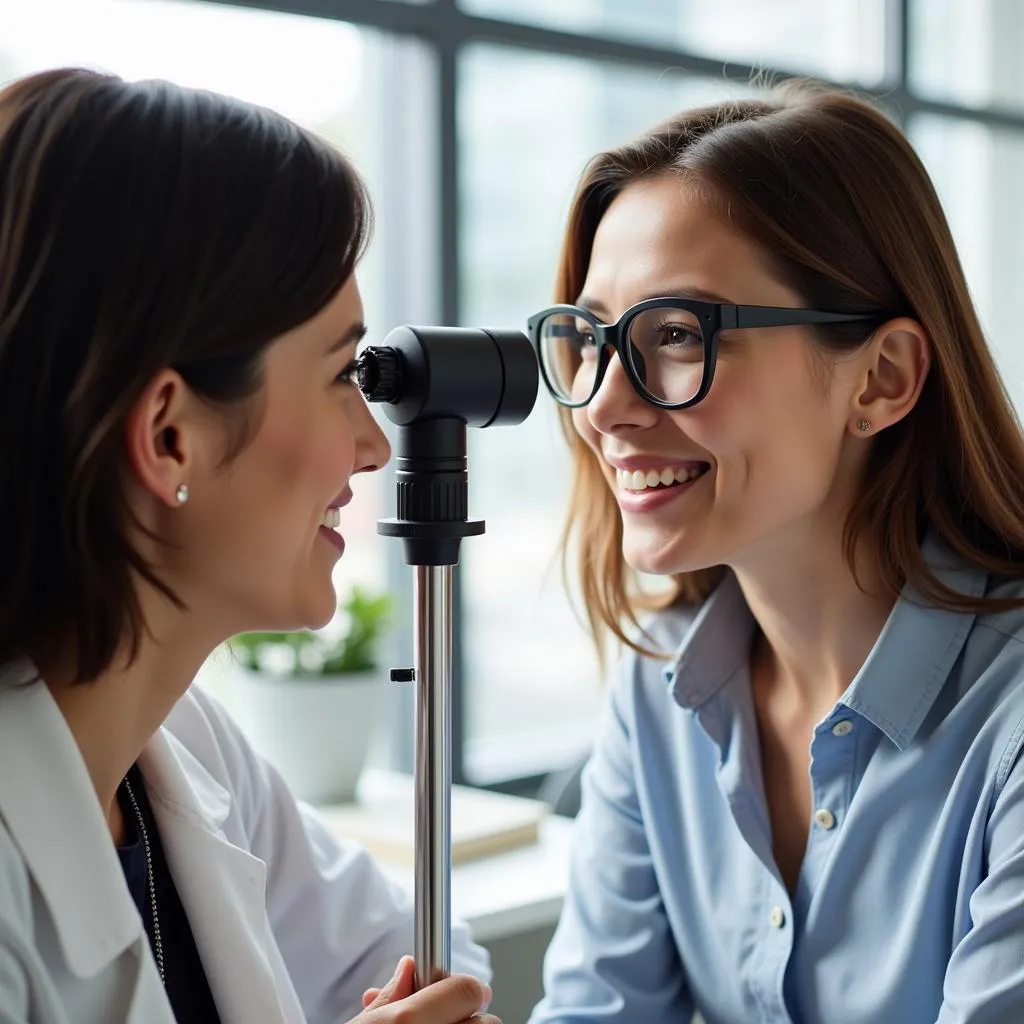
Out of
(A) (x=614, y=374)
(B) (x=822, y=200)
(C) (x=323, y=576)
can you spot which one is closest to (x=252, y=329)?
(C) (x=323, y=576)

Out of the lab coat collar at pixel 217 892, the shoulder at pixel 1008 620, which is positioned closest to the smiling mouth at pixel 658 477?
the shoulder at pixel 1008 620

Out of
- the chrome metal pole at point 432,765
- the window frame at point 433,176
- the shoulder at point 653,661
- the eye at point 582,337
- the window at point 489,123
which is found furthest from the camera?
the window frame at point 433,176

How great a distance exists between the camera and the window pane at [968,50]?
12.5 feet

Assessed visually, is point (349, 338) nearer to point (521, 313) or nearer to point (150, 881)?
point (150, 881)

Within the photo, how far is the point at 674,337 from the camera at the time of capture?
1494 millimetres

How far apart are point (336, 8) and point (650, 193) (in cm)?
110

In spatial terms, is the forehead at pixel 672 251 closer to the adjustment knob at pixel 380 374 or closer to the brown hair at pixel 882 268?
the brown hair at pixel 882 268

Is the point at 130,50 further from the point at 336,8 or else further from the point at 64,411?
the point at 64,411

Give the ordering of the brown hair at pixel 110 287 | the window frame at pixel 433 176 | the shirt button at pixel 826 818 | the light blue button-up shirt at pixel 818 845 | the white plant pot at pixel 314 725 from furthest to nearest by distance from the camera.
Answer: the window frame at pixel 433 176 → the white plant pot at pixel 314 725 → the shirt button at pixel 826 818 → the light blue button-up shirt at pixel 818 845 → the brown hair at pixel 110 287

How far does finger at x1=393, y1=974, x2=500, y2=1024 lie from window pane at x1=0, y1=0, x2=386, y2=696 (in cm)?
100

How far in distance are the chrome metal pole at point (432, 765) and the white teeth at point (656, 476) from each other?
0.45m

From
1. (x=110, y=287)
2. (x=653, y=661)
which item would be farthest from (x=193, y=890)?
(x=653, y=661)

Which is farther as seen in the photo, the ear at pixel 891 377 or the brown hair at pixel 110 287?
the ear at pixel 891 377

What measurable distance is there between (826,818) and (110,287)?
921mm
